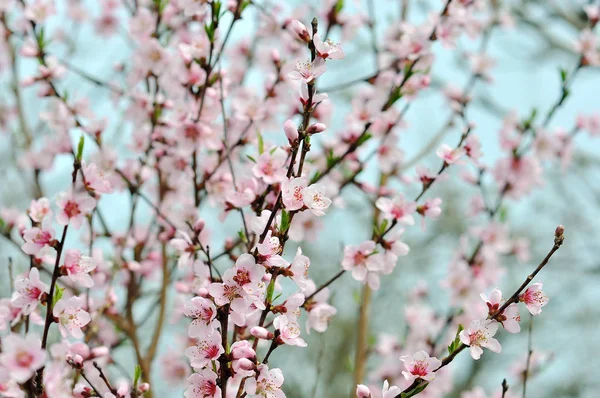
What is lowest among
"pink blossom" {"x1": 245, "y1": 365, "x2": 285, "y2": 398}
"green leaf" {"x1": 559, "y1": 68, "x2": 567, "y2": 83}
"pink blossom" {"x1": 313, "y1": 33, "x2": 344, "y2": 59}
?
"pink blossom" {"x1": 245, "y1": 365, "x2": 285, "y2": 398}

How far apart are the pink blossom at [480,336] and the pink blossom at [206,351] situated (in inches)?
22.3

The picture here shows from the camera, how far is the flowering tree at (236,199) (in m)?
1.31

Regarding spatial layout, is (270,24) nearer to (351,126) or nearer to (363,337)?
(351,126)

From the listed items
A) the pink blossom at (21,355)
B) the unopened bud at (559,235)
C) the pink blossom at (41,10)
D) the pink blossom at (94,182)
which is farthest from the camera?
the pink blossom at (41,10)

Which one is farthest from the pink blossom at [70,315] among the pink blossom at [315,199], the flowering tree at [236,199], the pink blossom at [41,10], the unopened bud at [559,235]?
the pink blossom at [41,10]

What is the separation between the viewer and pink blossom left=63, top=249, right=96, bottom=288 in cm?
138

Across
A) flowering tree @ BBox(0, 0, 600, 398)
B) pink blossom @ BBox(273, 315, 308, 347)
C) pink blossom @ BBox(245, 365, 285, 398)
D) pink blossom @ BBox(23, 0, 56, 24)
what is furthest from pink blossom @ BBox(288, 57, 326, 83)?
pink blossom @ BBox(23, 0, 56, 24)

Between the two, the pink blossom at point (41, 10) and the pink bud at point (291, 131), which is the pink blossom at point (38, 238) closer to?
the pink bud at point (291, 131)

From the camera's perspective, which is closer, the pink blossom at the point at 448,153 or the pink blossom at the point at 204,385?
the pink blossom at the point at 204,385

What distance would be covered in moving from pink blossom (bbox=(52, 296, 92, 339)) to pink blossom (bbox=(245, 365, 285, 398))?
42cm

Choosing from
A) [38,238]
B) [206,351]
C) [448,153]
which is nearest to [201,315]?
[206,351]

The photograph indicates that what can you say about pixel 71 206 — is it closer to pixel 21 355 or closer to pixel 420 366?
pixel 21 355

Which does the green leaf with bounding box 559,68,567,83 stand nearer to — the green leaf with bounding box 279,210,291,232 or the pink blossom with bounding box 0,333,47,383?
the green leaf with bounding box 279,210,291,232

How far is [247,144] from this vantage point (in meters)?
2.26
